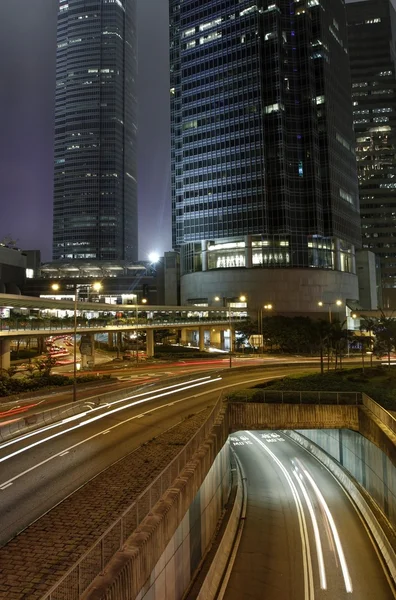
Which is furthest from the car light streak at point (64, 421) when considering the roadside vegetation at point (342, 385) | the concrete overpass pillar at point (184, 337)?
the concrete overpass pillar at point (184, 337)

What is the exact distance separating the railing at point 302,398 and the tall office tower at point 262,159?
87576 mm

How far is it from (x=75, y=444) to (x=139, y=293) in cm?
13354

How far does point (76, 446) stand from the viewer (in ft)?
65.5

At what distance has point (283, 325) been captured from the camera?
8931 cm

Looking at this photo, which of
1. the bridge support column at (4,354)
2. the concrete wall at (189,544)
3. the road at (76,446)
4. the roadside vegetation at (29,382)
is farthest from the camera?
the bridge support column at (4,354)

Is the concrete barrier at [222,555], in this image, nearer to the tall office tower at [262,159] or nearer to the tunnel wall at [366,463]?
the tunnel wall at [366,463]

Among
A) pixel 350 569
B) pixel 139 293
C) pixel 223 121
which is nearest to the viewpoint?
pixel 350 569

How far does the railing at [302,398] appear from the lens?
90.9 feet

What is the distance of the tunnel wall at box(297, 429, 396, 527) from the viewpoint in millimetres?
21594

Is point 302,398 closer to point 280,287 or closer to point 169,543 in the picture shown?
point 169,543

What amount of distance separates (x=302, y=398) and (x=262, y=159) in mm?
103082

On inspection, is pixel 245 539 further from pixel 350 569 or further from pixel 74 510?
pixel 74 510

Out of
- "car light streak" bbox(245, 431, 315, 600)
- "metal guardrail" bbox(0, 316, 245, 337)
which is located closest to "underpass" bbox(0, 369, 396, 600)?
"car light streak" bbox(245, 431, 315, 600)

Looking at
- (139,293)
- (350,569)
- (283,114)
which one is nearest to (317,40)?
(283,114)
